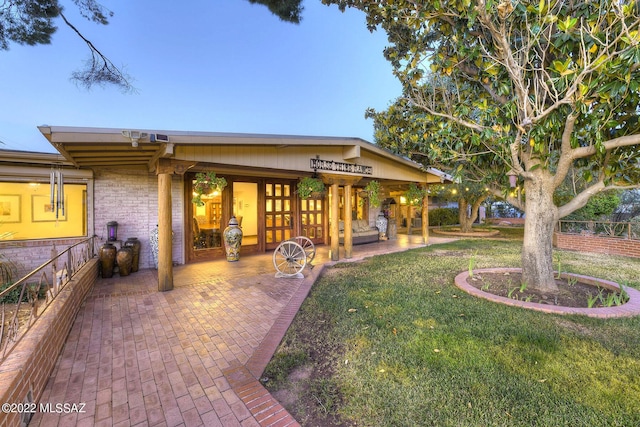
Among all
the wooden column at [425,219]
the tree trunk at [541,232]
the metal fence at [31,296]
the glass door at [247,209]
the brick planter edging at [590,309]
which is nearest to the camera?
the metal fence at [31,296]

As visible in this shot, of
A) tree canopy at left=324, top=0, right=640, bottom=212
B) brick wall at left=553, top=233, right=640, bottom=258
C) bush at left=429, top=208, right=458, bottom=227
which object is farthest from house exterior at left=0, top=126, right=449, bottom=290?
bush at left=429, top=208, right=458, bottom=227

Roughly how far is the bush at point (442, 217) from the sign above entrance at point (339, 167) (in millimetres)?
11432

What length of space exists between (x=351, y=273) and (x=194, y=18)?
856 inches

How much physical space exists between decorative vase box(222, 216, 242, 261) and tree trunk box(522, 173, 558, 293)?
6121 mm

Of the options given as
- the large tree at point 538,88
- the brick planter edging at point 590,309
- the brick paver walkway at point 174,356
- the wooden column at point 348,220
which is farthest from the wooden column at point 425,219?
the brick paver walkway at point 174,356

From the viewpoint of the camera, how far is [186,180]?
7090mm

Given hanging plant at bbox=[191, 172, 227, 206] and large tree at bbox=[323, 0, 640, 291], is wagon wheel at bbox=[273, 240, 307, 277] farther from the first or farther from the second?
large tree at bbox=[323, 0, 640, 291]

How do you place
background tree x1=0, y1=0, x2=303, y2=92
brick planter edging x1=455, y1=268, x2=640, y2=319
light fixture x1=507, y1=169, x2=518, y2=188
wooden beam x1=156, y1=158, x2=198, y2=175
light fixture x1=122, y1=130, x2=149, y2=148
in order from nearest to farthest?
brick planter edging x1=455, y1=268, x2=640, y2=319, light fixture x1=122, y1=130, x2=149, y2=148, light fixture x1=507, y1=169, x2=518, y2=188, wooden beam x1=156, y1=158, x2=198, y2=175, background tree x1=0, y1=0, x2=303, y2=92

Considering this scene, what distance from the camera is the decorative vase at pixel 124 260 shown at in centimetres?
575

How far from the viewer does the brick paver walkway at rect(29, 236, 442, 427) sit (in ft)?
6.66

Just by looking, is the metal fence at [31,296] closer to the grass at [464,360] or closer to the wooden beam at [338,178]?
the grass at [464,360]

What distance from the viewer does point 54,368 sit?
256 centimetres

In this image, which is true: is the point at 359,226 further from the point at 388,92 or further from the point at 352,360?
the point at 388,92

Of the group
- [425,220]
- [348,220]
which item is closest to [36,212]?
[348,220]
